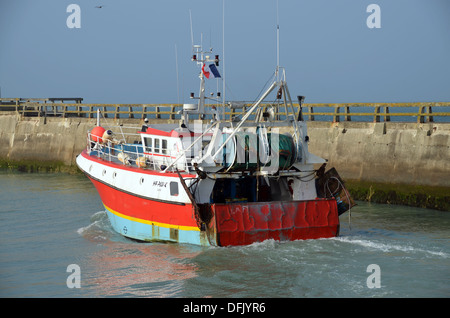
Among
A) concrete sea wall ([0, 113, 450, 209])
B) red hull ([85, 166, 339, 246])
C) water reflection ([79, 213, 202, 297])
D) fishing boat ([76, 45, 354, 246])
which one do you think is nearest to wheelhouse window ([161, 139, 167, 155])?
fishing boat ([76, 45, 354, 246])

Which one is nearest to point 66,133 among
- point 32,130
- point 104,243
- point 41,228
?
point 32,130

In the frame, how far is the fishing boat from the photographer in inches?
629

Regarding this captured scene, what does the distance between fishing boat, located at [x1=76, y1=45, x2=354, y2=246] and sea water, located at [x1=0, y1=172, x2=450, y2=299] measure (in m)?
0.38

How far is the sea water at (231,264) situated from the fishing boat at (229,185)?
0.38 m

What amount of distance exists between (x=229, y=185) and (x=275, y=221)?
2045mm

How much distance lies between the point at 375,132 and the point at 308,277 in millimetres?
12855

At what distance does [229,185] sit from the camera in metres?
17.6

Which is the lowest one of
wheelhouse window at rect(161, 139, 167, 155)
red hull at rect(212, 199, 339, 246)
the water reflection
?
the water reflection

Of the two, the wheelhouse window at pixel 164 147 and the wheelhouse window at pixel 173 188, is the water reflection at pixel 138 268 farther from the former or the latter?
the wheelhouse window at pixel 164 147

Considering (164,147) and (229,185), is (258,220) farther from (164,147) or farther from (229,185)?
(164,147)

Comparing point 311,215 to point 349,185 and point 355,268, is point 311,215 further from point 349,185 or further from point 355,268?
point 349,185

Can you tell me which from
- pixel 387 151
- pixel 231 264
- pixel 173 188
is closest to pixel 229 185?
pixel 173 188

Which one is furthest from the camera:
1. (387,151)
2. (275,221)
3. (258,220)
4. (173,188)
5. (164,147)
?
(387,151)

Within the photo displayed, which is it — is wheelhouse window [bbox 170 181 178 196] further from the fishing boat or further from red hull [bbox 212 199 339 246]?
red hull [bbox 212 199 339 246]
